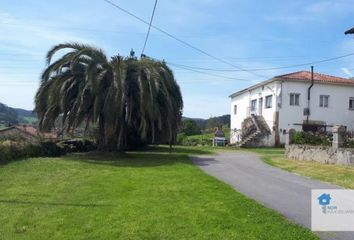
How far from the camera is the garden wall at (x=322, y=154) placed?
65.2 ft

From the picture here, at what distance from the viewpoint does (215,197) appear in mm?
11398

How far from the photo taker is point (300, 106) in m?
42.8

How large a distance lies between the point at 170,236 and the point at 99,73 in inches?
720

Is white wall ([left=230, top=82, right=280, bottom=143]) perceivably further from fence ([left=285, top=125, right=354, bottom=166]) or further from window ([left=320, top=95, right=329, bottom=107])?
fence ([left=285, top=125, right=354, bottom=166])

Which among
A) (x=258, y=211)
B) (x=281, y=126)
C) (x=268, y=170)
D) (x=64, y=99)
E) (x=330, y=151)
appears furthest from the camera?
(x=281, y=126)

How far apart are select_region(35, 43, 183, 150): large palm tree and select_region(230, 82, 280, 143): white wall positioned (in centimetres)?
1828

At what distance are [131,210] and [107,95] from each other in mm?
14916

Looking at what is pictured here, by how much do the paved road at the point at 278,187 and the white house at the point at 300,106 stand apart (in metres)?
23.0

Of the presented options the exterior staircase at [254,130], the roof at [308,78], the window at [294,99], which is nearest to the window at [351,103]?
the roof at [308,78]

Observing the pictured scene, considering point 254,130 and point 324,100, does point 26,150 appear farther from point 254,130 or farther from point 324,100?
point 324,100

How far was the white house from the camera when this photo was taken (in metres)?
42.5

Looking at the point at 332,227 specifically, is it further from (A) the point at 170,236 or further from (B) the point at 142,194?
(B) the point at 142,194

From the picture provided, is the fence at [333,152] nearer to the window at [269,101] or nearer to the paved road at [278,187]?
the paved road at [278,187]

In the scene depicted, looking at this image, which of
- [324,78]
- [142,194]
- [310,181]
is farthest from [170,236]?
[324,78]
